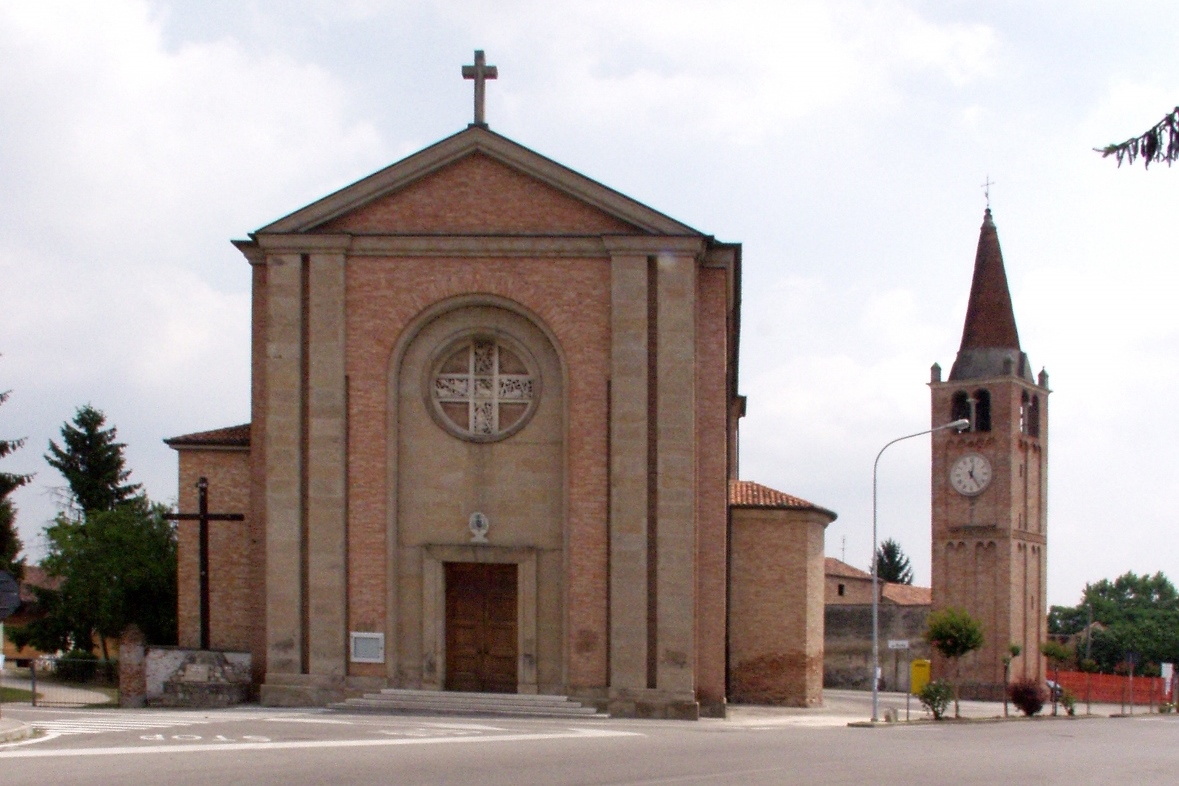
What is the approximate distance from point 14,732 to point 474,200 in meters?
13.9

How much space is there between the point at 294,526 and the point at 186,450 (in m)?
4.61

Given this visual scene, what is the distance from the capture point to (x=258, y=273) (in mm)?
28578

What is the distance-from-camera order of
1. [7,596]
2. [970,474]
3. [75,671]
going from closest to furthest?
[7,596] → [75,671] → [970,474]

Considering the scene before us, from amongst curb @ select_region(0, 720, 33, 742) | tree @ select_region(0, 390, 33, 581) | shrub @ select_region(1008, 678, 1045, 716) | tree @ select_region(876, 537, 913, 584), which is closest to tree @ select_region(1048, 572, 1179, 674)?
tree @ select_region(876, 537, 913, 584)

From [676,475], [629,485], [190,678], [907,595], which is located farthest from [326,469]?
[907,595]

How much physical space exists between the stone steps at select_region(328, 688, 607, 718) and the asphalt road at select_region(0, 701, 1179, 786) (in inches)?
65.7

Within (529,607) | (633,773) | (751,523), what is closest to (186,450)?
(529,607)

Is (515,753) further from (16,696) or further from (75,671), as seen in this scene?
(75,671)

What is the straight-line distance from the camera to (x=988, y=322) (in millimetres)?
76188

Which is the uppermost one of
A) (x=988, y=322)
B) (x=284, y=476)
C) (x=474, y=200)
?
(x=988, y=322)

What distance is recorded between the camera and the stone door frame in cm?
2720

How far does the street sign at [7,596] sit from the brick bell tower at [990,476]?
60.8 metres

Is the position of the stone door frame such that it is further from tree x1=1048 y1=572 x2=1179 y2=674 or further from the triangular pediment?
tree x1=1048 y1=572 x2=1179 y2=674

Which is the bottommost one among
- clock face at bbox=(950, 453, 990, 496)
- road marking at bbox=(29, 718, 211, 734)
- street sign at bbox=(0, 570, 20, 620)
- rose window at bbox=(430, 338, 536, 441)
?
road marking at bbox=(29, 718, 211, 734)
